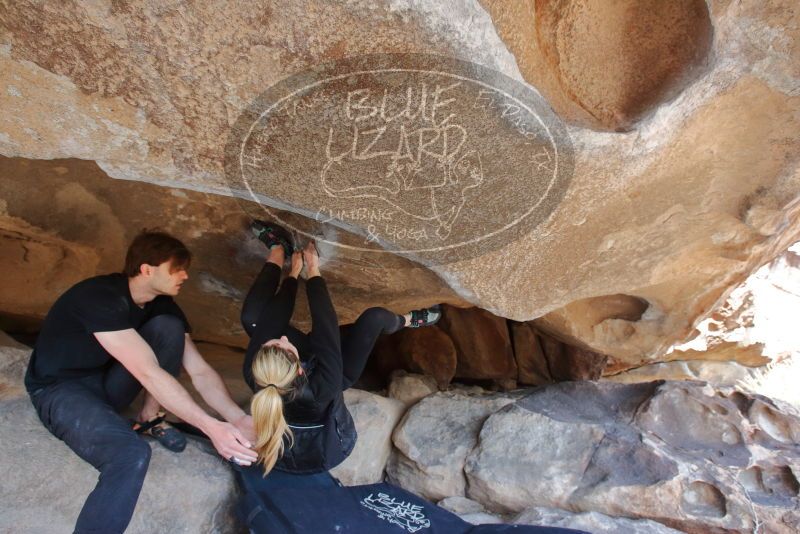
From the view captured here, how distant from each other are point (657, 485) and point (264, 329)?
1.61 meters

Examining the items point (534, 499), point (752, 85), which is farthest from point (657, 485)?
point (752, 85)

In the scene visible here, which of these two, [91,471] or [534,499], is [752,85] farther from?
[91,471]

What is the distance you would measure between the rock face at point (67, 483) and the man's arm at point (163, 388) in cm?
32

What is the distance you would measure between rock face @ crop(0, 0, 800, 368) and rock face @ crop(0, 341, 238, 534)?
0.73 meters

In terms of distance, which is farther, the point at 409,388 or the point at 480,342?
the point at 480,342

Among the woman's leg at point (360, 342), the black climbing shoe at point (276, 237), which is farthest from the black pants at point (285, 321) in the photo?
the black climbing shoe at point (276, 237)

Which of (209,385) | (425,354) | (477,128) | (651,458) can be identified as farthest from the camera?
(425,354)

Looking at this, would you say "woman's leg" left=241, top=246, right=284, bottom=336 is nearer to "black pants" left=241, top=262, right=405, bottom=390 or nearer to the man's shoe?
"black pants" left=241, top=262, right=405, bottom=390

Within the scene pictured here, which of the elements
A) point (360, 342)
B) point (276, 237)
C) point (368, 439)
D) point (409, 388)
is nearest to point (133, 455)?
point (360, 342)

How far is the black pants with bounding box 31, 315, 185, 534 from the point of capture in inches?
60.1

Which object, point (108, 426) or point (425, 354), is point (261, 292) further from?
point (425, 354)

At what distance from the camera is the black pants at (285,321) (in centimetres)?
212

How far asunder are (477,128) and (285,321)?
103 centimetres

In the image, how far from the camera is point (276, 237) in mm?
2326
